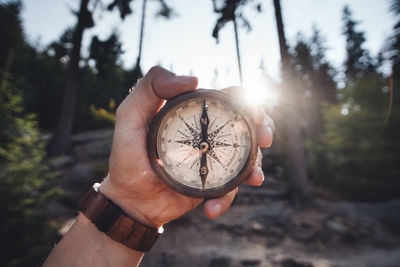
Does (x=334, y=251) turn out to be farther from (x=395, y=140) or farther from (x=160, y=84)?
(x=395, y=140)

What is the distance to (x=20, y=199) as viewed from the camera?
414 cm

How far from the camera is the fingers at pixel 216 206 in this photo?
1523 mm

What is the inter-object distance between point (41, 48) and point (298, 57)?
3375 centimetres

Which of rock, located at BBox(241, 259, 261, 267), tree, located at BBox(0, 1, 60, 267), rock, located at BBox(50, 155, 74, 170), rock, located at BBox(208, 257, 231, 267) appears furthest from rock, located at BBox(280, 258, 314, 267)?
rock, located at BBox(50, 155, 74, 170)

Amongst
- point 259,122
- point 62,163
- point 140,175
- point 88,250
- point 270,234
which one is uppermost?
point 62,163

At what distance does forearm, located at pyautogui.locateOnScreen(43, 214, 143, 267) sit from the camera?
1440 mm

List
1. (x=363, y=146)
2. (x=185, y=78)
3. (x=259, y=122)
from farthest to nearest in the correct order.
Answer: (x=363, y=146) → (x=259, y=122) → (x=185, y=78)

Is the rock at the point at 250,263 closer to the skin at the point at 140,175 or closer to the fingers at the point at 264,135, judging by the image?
the skin at the point at 140,175

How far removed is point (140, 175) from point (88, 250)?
0.60 m

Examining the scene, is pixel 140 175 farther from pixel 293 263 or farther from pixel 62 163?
pixel 62 163

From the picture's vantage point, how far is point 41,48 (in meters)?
30.4

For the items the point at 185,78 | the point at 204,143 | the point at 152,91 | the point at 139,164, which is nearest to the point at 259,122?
the point at 204,143

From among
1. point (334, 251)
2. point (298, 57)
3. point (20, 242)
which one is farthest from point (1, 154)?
point (298, 57)

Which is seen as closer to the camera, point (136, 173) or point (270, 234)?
point (136, 173)
